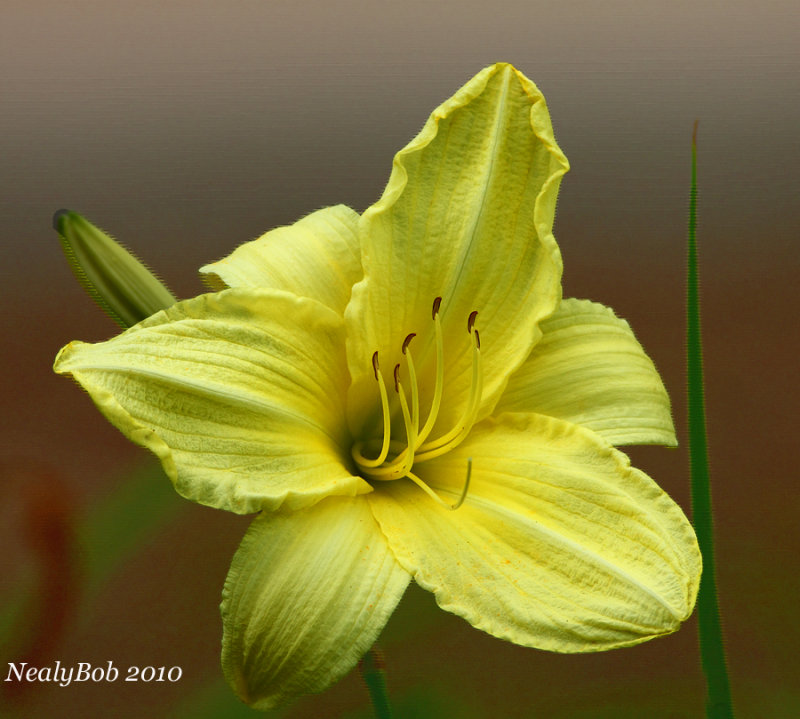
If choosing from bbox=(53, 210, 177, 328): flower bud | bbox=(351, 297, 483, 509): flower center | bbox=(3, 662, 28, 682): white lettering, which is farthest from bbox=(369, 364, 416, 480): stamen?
bbox=(3, 662, 28, 682): white lettering

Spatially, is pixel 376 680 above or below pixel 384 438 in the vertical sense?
below

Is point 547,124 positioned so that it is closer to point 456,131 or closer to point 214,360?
point 456,131

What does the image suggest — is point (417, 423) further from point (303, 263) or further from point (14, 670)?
point (14, 670)

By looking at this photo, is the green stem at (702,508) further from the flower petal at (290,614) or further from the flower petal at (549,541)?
the flower petal at (290,614)

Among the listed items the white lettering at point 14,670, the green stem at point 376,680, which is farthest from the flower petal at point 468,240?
the white lettering at point 14,670

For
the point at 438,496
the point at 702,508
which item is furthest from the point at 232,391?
the point at 702,508
